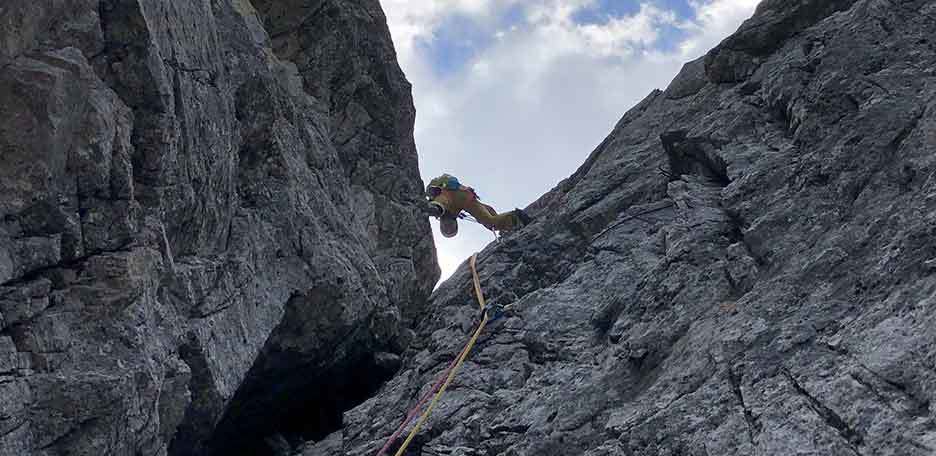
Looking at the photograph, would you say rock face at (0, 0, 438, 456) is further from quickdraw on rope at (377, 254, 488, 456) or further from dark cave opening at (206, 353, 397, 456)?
quickdraw on rope at (377, 254, 488, 456)

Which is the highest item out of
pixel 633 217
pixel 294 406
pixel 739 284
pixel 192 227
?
pixel 192 227

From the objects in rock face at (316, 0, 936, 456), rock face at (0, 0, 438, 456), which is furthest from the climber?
rock face at (316, 0, 936, 456)

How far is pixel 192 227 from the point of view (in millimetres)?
9039

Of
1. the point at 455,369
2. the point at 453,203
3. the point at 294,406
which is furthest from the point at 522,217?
the point at 455,369

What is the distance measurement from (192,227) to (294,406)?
15.2ft

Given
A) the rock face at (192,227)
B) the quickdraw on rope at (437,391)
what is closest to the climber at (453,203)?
the rock face at (192,227)

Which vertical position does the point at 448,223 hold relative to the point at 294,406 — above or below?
above

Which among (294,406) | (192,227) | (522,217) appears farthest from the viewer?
(522,217)

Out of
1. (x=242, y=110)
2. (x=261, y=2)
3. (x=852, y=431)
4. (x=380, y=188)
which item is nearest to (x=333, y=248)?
(x=242, y=110)

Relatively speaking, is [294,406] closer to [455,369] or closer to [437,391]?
[437,391]

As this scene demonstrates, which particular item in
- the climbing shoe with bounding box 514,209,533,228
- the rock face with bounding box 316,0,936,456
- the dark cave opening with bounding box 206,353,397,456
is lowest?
the rock face with bounding box 316,0,936,456

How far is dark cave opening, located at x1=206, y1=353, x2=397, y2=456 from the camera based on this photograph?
11.7 meters

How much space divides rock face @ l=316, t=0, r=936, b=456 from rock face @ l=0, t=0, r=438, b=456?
1.39 metres

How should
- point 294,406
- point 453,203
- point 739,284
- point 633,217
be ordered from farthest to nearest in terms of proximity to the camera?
1. point 453,203
2. point 294,406
3. point 633,217
4. point 739,284
